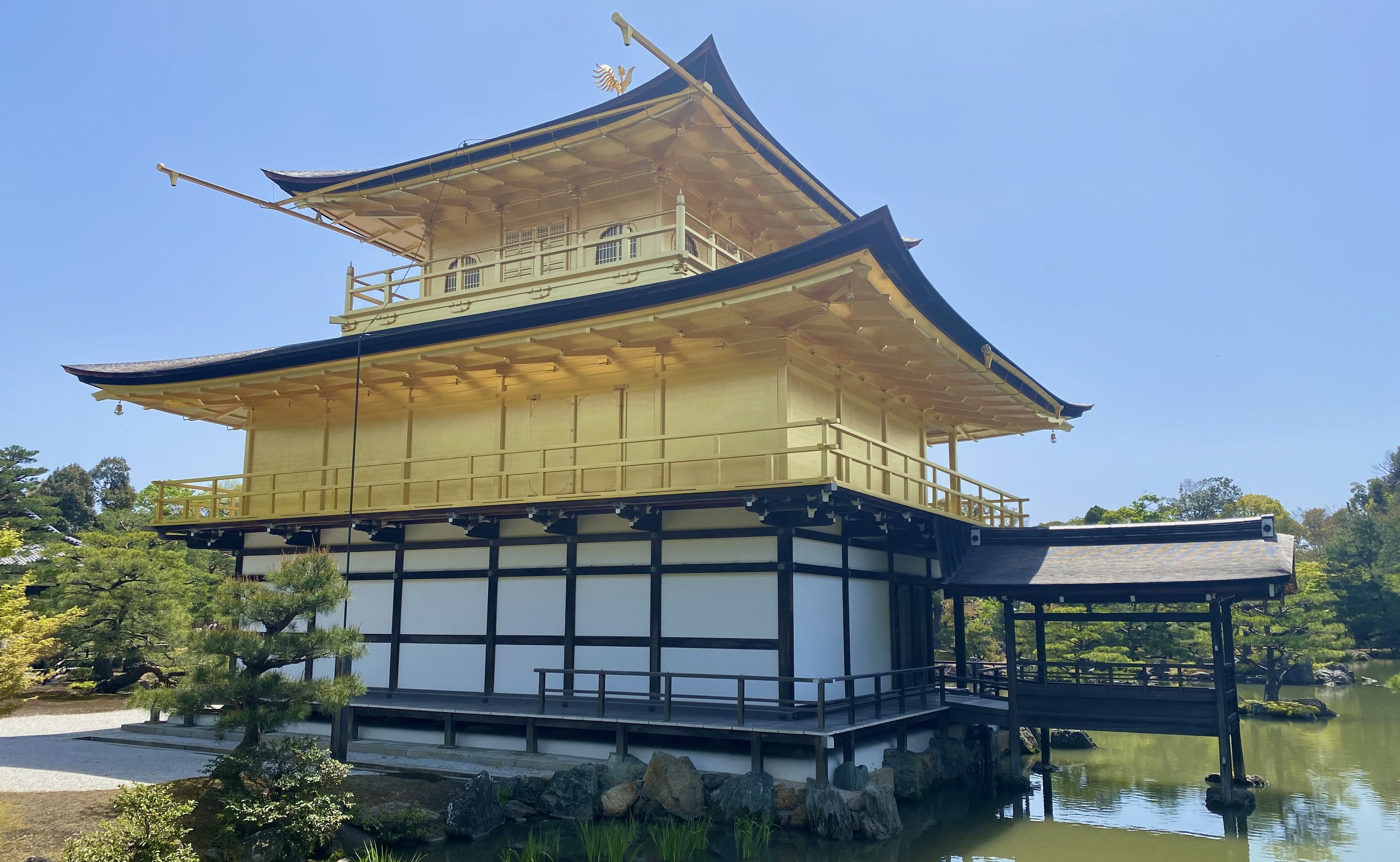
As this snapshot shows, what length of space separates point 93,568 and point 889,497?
18882 mm

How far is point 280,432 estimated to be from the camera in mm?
20156

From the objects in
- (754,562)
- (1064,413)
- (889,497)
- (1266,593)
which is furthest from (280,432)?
(1266,593)

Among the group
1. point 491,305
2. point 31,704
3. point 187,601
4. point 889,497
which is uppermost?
point 491,305

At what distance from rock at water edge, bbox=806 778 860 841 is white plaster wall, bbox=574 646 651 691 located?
3.64 m

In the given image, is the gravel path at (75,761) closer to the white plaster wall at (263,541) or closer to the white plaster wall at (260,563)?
the white plaster wall at (260,563)

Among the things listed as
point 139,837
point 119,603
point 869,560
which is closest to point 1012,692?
point 869,560

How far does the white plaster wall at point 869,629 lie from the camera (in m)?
16.1

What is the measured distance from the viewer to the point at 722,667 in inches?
572

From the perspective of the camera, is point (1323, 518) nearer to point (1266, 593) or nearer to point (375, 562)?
point (1266, 593)

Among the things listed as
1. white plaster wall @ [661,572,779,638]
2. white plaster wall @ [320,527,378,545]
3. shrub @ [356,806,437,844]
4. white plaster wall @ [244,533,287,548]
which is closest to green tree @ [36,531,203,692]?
white plaster wall @ [244,533,287,548]

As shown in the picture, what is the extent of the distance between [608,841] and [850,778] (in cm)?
359

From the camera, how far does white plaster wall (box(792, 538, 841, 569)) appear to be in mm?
14477

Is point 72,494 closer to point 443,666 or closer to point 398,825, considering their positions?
point 443,666

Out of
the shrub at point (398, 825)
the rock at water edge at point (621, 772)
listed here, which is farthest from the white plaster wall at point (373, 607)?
the shrub at point (398, 825)
